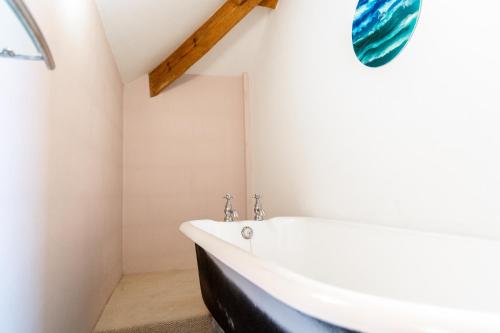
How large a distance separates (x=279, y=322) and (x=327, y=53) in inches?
61.2

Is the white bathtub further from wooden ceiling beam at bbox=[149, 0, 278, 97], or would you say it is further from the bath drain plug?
wooden ceiling beam at bbox=[149, 0, 278, 97]

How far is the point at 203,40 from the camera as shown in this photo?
92.1 inches

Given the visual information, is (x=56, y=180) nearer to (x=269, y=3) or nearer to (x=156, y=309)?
(x=156, y=309)

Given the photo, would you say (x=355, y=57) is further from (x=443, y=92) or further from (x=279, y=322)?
(x=279, y=322)

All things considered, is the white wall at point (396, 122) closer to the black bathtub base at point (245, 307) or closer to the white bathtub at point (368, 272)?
the white bathtub at point (368, 272)

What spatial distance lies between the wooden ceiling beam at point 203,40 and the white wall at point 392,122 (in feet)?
1.09

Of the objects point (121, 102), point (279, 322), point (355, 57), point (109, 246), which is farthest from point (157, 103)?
point (279, 322)

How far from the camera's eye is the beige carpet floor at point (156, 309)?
145cm

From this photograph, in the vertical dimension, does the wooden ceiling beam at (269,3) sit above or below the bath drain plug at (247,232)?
above

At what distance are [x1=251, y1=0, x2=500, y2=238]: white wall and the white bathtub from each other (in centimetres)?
11

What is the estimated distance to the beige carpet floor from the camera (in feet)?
4.75

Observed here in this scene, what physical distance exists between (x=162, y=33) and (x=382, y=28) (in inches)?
59.7

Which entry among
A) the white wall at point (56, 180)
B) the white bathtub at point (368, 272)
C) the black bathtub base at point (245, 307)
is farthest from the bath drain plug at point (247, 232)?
the white wall at point (56, 180)

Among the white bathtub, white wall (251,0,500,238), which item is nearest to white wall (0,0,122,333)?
the white bathtub
